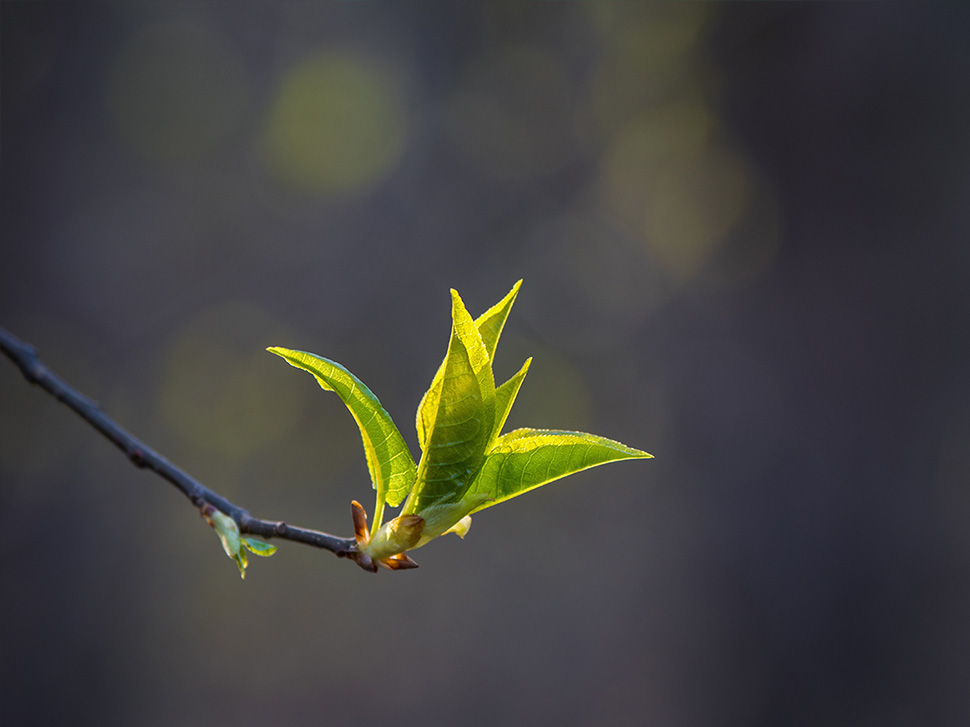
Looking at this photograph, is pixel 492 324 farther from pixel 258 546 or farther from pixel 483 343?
pixel 258 546

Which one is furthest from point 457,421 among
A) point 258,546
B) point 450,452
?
point 258,546

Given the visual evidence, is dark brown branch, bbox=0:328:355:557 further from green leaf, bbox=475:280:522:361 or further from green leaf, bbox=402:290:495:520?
green leaf, bbox=475:280:522:361

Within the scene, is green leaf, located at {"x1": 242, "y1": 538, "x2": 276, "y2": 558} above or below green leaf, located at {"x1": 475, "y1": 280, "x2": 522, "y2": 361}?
below

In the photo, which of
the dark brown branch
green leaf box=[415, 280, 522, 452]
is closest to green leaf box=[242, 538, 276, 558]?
the dark brown branch

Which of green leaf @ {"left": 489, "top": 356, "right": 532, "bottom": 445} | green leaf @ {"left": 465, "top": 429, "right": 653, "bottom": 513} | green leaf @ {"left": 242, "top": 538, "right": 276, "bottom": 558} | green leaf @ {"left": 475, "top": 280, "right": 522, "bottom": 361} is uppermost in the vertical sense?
green leaf @ {"left": 475, "top": 280, "right": 522, "bottom": 361}

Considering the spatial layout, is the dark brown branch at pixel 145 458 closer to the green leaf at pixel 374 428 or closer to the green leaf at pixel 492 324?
the green leaf at pixel 374 428

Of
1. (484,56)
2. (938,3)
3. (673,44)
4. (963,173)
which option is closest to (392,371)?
(484,56)
